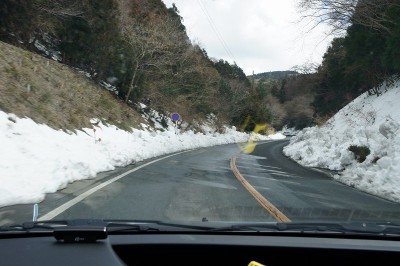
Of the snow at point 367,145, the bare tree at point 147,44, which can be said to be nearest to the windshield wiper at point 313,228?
the snow at point 367,145

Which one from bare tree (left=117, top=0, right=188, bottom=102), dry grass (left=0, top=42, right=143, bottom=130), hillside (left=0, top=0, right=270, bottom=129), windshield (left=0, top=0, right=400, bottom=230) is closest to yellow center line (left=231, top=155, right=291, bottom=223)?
windshield (left=0, top=0, right=400, bottom=230)

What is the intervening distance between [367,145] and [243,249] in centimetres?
1485

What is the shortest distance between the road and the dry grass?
556cm

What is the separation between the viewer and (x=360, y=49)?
27.5m

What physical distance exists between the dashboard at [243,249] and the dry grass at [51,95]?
13.7 meters

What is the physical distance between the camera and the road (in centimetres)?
779

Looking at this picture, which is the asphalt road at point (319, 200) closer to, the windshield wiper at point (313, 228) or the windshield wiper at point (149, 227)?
the windshield wiper at point (313, 228)

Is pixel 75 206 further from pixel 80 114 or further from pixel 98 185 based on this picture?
pixel 80 114

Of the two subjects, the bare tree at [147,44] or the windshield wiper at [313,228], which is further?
the bare tree at [147,44]

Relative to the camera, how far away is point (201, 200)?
9656 mm

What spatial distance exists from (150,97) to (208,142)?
6.67m

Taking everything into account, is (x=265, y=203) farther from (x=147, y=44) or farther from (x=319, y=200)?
(x=147, y=44)

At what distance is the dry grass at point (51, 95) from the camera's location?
1808 centimetres

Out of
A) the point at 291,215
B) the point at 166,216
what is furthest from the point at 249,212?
the point at 166,216
